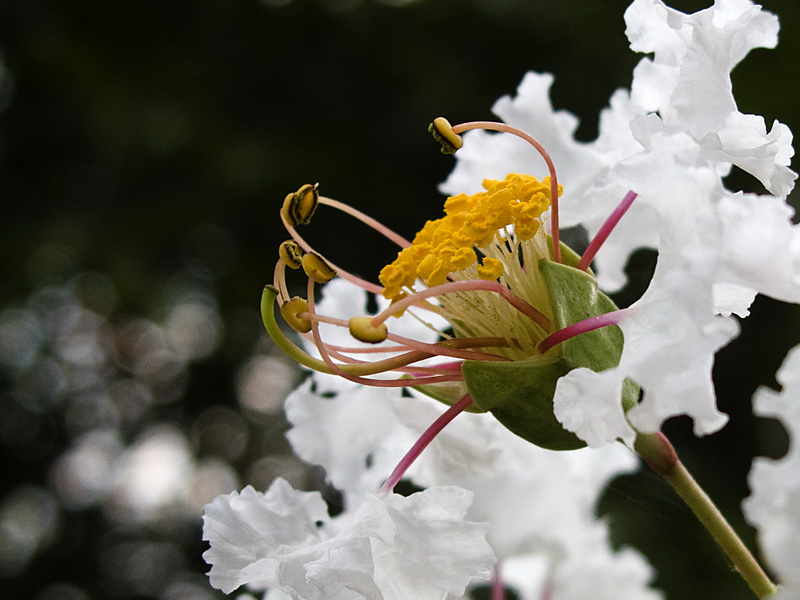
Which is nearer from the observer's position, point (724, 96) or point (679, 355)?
point (679, 355)

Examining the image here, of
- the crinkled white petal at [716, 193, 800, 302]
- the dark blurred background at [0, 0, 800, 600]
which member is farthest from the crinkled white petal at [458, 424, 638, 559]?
the dark blurred background at [0, 0, 800, 600]

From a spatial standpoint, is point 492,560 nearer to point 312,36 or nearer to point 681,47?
Answer: point 681,47

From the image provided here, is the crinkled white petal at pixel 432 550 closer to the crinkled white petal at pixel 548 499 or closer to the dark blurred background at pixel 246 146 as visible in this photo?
the crinkled white petal at pixel 548 499

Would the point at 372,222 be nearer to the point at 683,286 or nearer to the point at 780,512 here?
the point at 683,286

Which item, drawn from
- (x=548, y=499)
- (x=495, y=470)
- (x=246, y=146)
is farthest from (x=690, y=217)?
(x=246, y=146)

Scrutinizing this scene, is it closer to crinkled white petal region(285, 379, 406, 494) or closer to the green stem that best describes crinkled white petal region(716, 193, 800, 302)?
the green stem

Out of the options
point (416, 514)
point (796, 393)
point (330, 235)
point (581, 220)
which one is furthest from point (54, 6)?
point (796, 393)
